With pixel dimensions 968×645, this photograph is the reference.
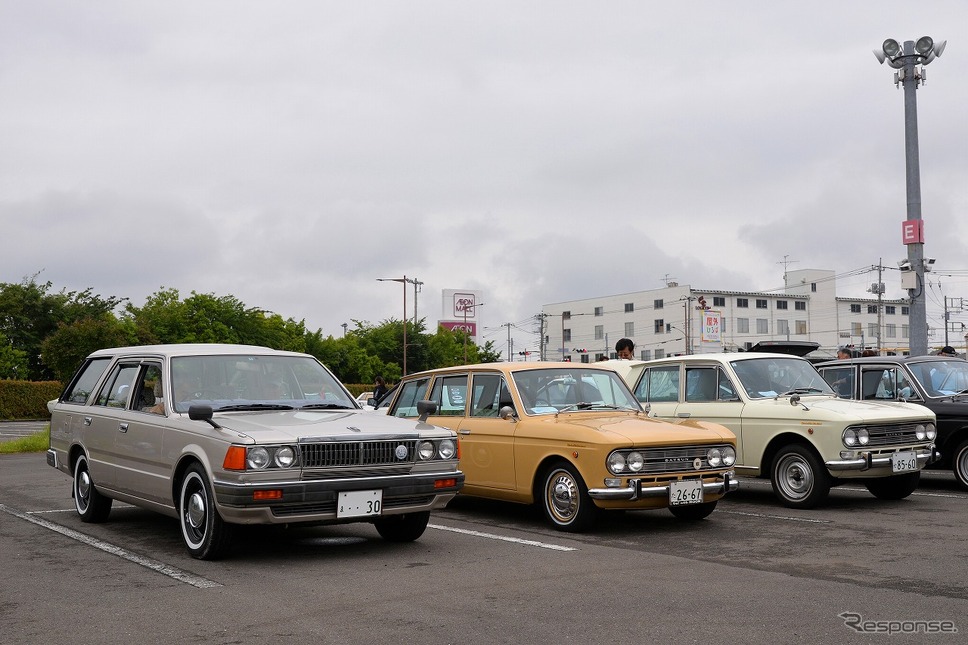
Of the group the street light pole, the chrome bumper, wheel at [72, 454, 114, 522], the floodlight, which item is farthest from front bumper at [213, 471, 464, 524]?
the floodlight

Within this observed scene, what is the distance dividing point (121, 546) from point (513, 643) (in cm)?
469

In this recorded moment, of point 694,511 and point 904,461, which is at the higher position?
point 904,461

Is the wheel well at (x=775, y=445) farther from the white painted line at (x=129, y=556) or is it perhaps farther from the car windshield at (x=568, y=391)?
the white painted line at (x=129, y=556)

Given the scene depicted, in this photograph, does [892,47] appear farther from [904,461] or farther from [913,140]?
[904,461]

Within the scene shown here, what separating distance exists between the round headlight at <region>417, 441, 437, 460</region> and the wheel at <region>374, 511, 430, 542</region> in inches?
24.8

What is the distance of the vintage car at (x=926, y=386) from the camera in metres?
12.5

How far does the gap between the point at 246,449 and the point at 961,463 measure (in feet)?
31.0

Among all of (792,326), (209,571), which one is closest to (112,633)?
(209,571)

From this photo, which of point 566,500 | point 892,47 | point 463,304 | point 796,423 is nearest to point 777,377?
point 796,423

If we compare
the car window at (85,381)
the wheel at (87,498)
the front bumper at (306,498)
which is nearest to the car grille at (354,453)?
the front bumper at (306,498)

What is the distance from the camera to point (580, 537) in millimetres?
8992

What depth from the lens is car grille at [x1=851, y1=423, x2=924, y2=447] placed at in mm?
10836

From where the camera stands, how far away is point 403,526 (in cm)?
863

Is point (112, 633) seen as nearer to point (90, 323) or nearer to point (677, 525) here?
point (677, 525)
